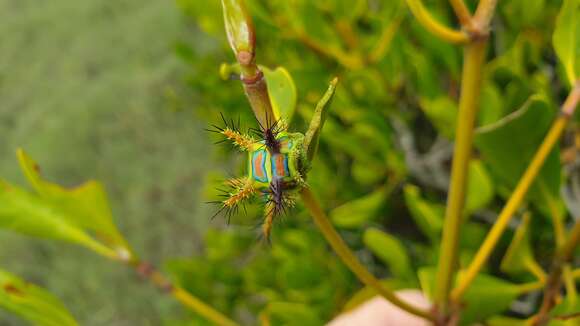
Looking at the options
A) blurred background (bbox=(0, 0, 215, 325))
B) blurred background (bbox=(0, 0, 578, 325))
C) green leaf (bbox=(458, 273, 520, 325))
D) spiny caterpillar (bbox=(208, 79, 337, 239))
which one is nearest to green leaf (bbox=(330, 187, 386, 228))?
blurred background (bbox=(0, 0, 578, 325))

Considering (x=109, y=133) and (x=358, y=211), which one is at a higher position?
(x=109, y=133)

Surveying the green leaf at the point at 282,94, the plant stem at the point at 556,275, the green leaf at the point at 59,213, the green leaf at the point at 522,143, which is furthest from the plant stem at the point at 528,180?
the green leaf at the point at 59,213

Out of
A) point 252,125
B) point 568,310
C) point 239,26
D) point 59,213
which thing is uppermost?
point 252,125

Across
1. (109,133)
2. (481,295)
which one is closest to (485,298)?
(481,295)

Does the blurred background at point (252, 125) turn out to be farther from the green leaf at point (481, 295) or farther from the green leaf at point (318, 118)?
the green leaf at point (318, 118)

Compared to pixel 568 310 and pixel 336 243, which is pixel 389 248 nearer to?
pixel 568 310

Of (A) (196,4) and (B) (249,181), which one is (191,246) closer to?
(A) (196,4)

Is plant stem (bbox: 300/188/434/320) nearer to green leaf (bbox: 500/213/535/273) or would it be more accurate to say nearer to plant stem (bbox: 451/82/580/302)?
plant stem (bbox: 451/82/580/302)
